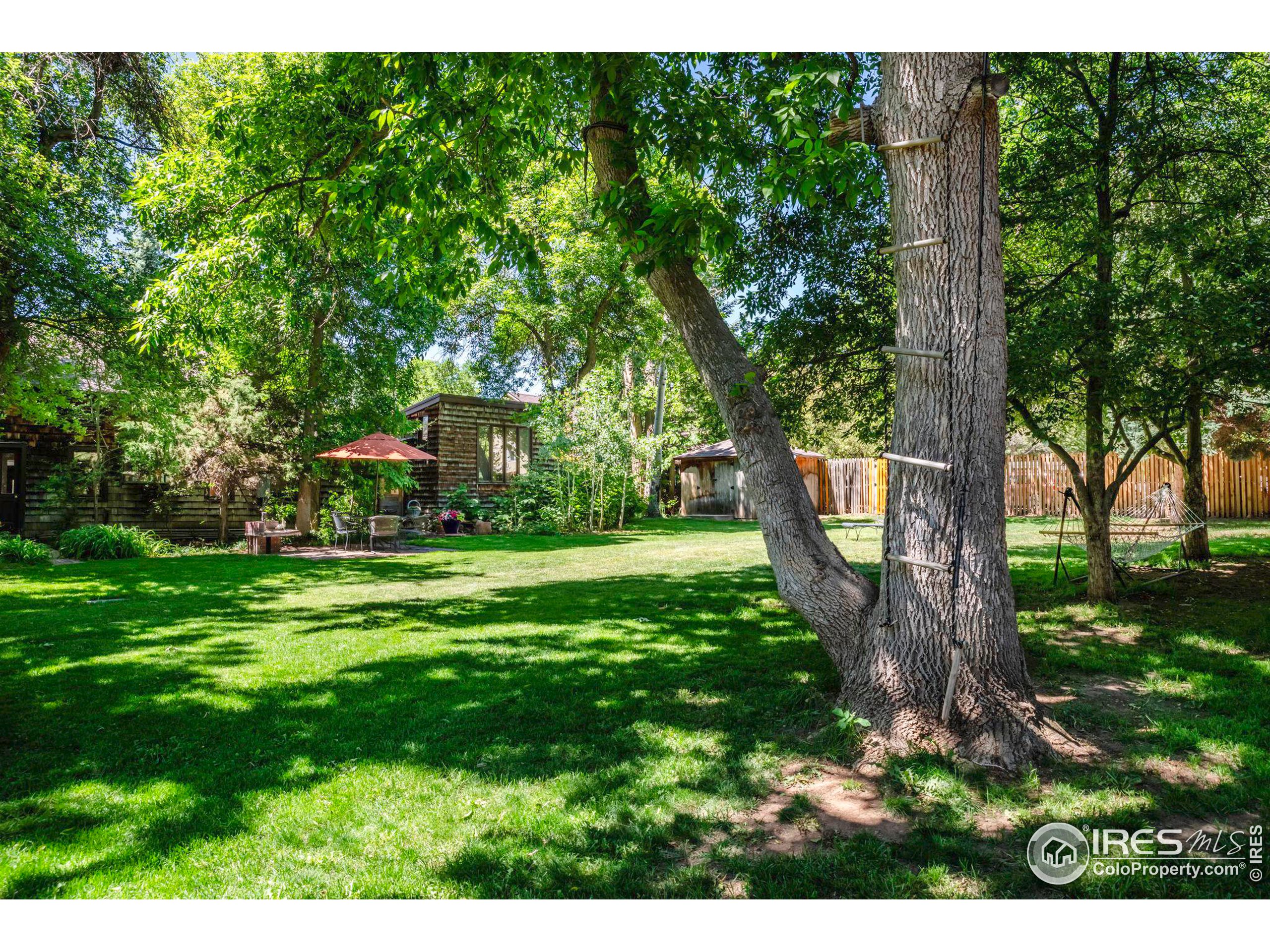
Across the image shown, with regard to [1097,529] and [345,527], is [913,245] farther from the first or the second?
[345,527]

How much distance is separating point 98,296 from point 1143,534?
13.6 metres

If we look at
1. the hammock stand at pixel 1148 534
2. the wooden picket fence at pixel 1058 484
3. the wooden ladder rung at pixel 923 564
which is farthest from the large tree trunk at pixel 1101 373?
the wooden picket fence at pixel 1058 484

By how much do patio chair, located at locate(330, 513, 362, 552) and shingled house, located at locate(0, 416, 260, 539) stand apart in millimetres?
2209

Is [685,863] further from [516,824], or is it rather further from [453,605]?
[453,605]

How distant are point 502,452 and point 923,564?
17.9 metres

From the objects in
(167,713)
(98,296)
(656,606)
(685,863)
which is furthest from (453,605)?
(98,296)

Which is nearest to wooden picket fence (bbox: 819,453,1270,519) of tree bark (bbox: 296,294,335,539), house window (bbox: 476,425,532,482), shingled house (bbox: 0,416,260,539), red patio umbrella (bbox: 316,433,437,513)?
red patio umbrella (bbox: 316,433,437,513)

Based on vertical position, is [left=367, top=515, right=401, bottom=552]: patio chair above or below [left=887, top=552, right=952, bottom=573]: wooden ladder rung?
below

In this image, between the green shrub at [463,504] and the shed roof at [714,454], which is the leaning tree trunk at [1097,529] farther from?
the shed roof at [714,454]

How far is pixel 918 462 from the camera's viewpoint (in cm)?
337

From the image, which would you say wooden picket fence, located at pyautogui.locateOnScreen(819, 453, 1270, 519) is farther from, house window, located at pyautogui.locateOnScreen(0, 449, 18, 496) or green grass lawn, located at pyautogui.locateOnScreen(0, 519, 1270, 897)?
house window, located at pyautogui.locateOnScreen(0, 449, 18, 496)

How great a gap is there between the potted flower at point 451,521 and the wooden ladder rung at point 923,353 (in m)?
15.4

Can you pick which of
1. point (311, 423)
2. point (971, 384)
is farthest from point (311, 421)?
point (971, 384)

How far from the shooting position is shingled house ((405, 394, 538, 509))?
18.9m
